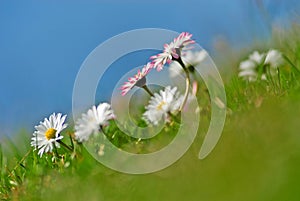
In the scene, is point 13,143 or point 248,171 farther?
point 13,143

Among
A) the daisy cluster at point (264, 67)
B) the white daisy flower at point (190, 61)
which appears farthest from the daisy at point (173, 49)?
the daisy cluster at point (264, 67)

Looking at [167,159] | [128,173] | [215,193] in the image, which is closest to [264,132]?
[215,193]

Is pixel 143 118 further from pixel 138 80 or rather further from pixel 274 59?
pixel 274 59

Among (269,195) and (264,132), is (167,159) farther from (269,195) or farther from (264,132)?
(269,195)

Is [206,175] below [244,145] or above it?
below

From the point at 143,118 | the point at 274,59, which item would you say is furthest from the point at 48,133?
the point at 274,59

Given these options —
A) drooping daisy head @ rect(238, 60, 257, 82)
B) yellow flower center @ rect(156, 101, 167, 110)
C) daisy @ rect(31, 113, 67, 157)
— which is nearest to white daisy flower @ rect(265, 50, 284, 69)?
drooping daisy head @ rect(238, 60, 257, 82)
